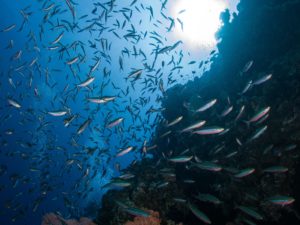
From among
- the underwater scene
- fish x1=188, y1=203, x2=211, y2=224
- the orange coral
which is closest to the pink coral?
the underwater scene

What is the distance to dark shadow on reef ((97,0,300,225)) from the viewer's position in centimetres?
Result: 738

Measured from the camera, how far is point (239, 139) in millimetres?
8992

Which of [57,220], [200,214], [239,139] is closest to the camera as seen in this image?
[200,214]

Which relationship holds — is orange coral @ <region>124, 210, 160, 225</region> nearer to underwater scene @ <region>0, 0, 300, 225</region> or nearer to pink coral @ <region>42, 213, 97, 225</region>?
underwater scene @ <region>0, 0, 300, 225</region>

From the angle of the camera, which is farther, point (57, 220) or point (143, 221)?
point (57, 220)

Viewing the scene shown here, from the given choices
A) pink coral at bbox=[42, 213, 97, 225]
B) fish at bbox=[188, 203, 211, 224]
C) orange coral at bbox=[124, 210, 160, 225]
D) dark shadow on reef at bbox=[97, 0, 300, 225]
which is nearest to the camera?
fish at bbox=[188, 203, 211, 224]

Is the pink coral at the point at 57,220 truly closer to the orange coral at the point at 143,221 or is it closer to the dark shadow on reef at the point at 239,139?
the dark shadow on reef at the point at 239,139

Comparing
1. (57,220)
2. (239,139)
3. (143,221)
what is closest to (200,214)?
(143,221)

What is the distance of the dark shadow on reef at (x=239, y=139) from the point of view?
7.38m

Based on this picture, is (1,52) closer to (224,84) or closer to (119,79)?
(119,79)

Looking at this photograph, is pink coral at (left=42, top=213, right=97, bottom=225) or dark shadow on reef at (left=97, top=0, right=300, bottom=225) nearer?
dark shadow on reef at (left=97, top=0, right=300, bottom=225)

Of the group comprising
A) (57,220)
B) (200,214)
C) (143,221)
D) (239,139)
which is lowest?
(57,220)

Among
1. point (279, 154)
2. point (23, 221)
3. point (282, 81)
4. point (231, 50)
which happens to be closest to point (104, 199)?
point (279, 154)

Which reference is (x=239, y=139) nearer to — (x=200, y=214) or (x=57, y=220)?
(x=200, y=214)
